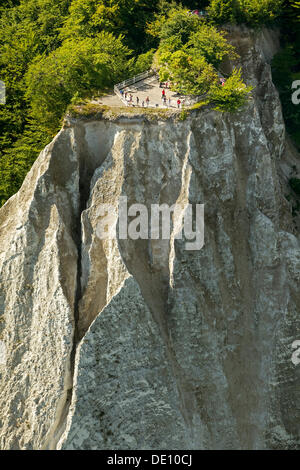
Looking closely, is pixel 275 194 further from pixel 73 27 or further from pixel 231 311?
pixel 73 27

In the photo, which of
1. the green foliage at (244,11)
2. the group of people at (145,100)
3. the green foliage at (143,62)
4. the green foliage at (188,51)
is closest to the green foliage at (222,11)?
the green foliage at (244,11)

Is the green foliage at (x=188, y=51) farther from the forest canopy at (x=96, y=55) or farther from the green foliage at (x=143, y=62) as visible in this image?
the green foliage at (x=143, y=62)

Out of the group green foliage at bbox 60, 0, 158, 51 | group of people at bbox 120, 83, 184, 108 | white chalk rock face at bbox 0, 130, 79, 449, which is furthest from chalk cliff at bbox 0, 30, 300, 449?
green foliage at bbox 60, 0, 158, 51

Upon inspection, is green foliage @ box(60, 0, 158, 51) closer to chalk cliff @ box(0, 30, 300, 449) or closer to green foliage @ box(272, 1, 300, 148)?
chalk cliff @ box(0, 30, 300, 449)

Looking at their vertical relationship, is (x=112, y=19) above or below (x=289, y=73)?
above

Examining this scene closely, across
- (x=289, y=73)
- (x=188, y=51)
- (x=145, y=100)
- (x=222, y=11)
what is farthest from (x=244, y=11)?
(x=145, y=100)

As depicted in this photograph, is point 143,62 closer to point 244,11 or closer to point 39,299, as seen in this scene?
point 244,11
